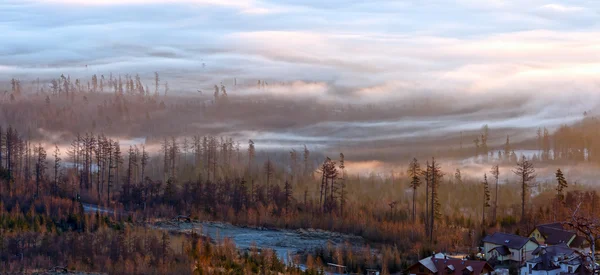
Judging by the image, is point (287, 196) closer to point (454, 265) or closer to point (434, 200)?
point (434, 200)

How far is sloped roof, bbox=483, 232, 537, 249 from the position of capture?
86.4m

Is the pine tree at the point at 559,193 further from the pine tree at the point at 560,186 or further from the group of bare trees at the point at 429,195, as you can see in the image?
the group of bare trees at the point at 429,195

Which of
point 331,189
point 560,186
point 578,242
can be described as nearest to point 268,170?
point 331,189

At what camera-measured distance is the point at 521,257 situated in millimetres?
85562

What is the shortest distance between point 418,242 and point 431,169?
19996mm

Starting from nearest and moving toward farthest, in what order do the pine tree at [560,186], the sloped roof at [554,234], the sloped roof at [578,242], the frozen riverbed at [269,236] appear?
the sloped roof at [554,234] → the sloped roof at [578,242] → the frozen riverbed at [269,236] → the pine tree at [560,186]

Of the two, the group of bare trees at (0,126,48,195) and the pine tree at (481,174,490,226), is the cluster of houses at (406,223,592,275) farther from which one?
the group of bare trees at (0,126,48,195)

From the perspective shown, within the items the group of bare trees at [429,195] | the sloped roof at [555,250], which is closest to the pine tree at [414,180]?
the group of bare trees at [429,195]

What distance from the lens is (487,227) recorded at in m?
102

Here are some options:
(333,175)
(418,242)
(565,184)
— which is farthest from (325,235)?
(565,184)

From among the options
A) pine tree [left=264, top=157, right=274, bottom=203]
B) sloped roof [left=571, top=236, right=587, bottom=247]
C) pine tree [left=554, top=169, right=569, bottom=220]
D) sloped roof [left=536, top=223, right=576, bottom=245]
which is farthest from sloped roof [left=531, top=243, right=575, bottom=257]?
pine tree [left=264, top=157, right=274, bottom=203]

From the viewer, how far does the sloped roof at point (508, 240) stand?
8638 cm

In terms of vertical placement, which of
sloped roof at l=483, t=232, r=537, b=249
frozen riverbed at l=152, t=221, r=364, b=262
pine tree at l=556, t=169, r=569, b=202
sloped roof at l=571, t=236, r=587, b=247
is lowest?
frozen riverbed at l=152, t=221, r=364, b=262

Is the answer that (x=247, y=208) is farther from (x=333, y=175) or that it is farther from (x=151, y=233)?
(x=151, y=233)
